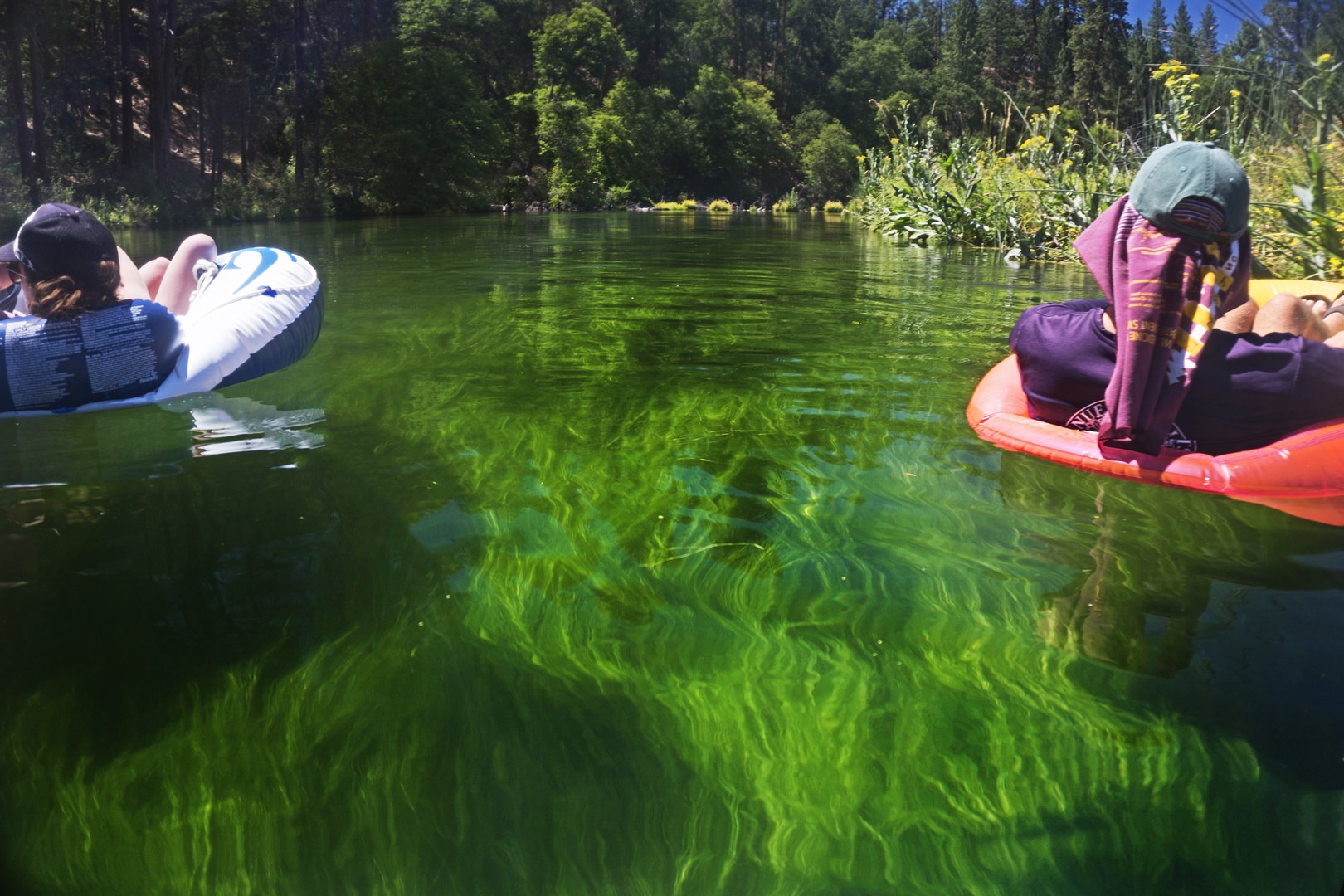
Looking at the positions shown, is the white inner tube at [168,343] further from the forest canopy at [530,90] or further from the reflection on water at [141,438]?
the forest canopy at [530,90]

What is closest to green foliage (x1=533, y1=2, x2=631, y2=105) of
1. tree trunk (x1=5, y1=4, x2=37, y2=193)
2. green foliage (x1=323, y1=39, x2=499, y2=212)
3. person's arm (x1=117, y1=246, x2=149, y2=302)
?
green foliage (x1=323, y1=39, x2=499, y2=212)

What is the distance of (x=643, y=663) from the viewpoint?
2199 mm

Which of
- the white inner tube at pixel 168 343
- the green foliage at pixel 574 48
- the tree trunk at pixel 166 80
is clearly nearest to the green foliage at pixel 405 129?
the tree trunk at pixel 166 80

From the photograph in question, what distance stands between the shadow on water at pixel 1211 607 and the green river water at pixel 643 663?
1 centimetres

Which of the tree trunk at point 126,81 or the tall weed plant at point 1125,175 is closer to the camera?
the tall weed plant at point 1125,175

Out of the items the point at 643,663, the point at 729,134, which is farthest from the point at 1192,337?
the point at 729,134

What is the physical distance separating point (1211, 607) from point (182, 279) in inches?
214

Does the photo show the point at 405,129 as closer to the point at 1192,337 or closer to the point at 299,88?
the point at 299,88

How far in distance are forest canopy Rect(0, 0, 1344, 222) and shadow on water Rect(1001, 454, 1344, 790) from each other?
5.90ft

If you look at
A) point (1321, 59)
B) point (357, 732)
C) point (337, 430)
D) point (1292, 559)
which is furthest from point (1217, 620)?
point (337, 430)

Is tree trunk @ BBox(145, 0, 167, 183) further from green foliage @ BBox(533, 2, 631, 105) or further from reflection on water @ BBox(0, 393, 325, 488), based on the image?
reflection on water @ BBox(0, 393, 325, 488)

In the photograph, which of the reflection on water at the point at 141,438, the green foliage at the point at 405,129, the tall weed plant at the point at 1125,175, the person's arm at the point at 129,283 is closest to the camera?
the reflection on water at the point at 141,438

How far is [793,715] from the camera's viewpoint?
2.02m

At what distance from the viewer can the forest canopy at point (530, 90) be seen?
67.3 feet
